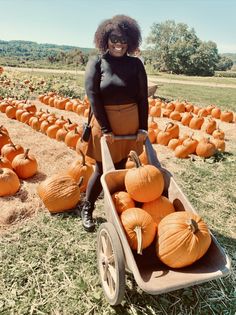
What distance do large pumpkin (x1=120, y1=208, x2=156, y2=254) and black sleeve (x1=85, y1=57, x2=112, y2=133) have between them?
3.68ft

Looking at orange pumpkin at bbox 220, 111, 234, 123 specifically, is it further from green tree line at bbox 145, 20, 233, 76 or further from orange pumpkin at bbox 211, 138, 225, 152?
green tree line at bbox 145, 20, 233, 76

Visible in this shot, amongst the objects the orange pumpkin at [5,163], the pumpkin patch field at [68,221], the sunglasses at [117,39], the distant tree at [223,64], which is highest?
the sunglasses at [117,39]

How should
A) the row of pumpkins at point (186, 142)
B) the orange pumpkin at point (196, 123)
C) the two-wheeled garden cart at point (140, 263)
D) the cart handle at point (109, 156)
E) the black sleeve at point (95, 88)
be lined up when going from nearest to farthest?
the two-wheeled garden cart at point (140, 263)
the cart handle at point (109, 156)
the black sleeve at point (95, 88)
the row of pumpkins at point (186, 142)
the orange pumpkin at point (196, 123)

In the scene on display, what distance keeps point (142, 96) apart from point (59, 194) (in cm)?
167

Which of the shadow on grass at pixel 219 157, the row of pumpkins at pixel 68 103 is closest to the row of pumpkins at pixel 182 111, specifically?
the row of pumpkins at pixel 68 103

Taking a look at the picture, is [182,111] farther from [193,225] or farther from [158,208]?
[193,225]

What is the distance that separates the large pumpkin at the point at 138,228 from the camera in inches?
98.5

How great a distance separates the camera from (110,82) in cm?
329

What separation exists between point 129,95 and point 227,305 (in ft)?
7.32

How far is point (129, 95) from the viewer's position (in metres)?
3.41

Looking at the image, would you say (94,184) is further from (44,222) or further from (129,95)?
(129,95)

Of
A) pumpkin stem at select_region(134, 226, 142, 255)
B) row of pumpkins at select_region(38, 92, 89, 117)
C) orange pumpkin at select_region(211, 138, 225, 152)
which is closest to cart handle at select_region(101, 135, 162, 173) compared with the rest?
pumpkin stem at select_region(134, 226, 142, 255)

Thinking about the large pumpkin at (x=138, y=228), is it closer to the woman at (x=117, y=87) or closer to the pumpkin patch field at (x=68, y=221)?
the pumpkin patch field at (x=68, y=221)

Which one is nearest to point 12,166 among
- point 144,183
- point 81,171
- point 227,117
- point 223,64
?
point 81,171
